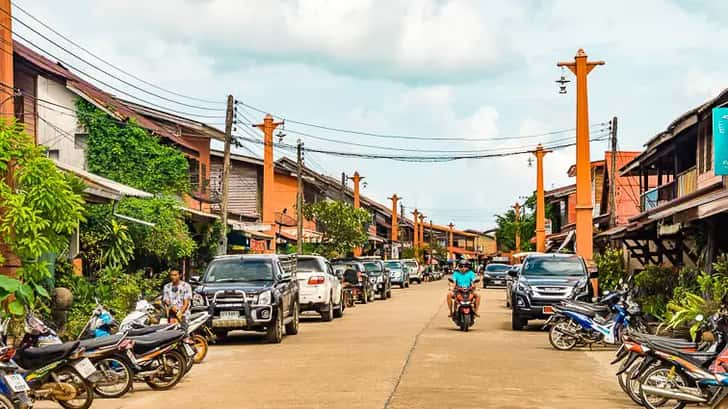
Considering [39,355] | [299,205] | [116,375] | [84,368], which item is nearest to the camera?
[39,355]

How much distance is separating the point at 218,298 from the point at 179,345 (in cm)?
602

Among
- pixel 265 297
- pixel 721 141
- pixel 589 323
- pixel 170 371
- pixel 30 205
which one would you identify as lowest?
pixel 170 371

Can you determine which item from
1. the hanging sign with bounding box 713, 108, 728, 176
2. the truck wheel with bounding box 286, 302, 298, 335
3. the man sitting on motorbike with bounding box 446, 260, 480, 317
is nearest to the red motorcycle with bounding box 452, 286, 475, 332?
the man sitting on motorbike with bounding box 446, 260, 480, 317

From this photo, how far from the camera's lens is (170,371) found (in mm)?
13531

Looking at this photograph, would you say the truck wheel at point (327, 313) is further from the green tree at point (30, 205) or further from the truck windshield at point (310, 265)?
the green tree at point (30, 205)

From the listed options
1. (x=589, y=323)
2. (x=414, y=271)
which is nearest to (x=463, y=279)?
(x=589, y=323)

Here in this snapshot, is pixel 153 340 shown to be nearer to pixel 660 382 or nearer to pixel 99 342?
pixel 99 342

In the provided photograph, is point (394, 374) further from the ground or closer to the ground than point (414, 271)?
closer to the ground

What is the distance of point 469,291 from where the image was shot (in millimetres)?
23141

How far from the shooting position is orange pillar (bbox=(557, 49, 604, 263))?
3588cm

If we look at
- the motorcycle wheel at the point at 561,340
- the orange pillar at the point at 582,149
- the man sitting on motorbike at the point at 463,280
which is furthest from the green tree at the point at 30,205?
the orange pillar at the point at 582,149

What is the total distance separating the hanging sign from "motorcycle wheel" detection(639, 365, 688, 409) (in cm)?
902

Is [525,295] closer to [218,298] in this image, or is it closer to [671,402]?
[218,298]

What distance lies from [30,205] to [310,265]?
15.1 meters
